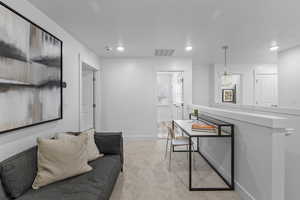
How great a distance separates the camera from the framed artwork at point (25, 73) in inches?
66.4

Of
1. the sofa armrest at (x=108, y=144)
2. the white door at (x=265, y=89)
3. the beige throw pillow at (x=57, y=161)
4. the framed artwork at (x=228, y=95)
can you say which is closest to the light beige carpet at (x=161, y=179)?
the sofa armrest at (x=108, y=144)

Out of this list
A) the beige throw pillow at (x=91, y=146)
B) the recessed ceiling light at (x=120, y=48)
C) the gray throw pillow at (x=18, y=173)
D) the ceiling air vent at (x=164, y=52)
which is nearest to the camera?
the gray throw pillow at (x=18, y=173)

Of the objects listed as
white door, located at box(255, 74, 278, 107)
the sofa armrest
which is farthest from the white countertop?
white door, located at box(255, 74, 278, 107)

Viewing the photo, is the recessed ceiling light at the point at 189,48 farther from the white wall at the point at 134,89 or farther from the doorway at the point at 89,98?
the doorway at the point at 89,98

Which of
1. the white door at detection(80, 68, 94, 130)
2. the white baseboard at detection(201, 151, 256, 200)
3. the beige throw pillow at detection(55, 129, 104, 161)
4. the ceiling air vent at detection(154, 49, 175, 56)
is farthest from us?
the white door at detection(80, 68, 94, 130)

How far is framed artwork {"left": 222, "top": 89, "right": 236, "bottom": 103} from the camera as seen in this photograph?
6.36 meters

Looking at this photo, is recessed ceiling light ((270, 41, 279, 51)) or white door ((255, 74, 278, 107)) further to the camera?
white door ((255, 74, 278, 107))

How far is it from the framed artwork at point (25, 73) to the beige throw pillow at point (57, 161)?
402 mm

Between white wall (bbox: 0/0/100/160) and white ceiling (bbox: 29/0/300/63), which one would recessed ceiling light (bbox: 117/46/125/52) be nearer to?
white ceiling (bbox: 29/0/300/63)

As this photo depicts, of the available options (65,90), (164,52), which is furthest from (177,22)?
(65,90)

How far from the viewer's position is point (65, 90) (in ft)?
9.89

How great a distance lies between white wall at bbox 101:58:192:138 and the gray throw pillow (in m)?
3.24

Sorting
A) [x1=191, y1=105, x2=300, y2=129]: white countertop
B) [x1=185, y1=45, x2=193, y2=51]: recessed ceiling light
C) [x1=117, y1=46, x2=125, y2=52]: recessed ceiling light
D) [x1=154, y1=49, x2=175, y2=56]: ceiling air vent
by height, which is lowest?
[x1=191, y1=105, x2=300, y2=129]: white countertop

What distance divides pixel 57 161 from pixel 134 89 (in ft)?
11.1
